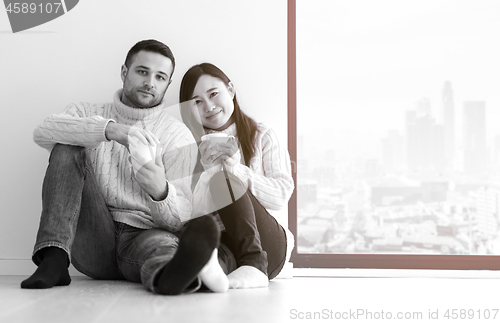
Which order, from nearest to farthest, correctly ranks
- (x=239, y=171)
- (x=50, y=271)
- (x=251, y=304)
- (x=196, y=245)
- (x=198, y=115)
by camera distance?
(x=196, y=245) → (x=251, y=304) → (x=50, y=271) → (x=239, y=171) → (x=198, y=115)

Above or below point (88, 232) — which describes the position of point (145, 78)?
above

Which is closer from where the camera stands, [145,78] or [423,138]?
[145,78]

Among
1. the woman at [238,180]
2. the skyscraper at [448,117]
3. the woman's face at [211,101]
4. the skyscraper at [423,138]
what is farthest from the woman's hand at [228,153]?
the skyscraper at [448,117]

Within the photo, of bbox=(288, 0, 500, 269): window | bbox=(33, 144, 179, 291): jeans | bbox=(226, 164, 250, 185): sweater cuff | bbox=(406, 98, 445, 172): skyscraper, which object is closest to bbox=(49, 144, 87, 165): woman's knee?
bbox=(33, 144, 179, 291): jeans

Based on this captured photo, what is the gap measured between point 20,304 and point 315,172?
1.36m

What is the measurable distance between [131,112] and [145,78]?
135mm

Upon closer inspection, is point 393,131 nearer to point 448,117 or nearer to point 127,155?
point 448,117

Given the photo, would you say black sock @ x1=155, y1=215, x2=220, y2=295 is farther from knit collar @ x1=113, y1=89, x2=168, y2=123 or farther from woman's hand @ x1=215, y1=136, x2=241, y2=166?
knit collar @ x1=113, y1=89, x2=168, y2=123

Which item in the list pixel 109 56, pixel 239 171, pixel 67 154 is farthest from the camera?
pixel 109 56

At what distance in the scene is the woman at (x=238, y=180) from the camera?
146 cm

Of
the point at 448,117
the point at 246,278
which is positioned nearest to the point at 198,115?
the point at 246,278

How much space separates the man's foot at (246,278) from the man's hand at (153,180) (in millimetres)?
327

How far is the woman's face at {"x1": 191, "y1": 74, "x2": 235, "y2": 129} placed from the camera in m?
1.87

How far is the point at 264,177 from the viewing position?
69.1 inches
